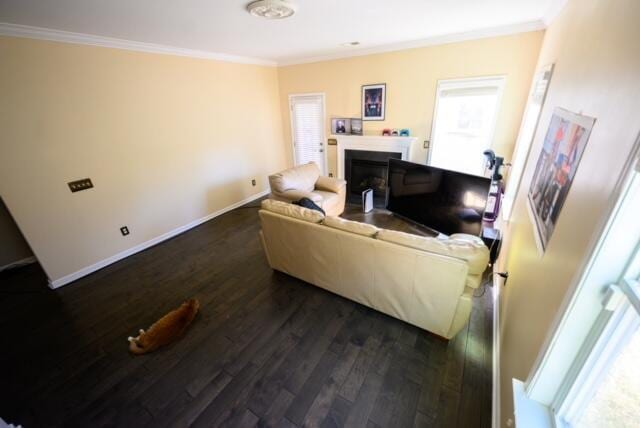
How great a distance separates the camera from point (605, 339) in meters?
0.75

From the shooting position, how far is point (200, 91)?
12.3ft

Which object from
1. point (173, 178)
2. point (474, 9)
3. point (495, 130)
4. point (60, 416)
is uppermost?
point (474, 9)

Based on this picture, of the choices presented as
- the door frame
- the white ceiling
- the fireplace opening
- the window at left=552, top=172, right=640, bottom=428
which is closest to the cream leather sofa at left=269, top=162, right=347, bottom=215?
the fireplace opening

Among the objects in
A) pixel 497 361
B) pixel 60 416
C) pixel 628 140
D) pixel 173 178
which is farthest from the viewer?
pixel 173 178

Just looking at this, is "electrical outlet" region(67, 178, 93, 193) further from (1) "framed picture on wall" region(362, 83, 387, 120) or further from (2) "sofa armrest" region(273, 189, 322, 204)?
(1) "framed picture on wall" region(362, 83, 387, 120)

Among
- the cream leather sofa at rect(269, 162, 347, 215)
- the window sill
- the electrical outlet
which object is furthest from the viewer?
the cream leather sofa at rect(269, 162, 347, 215)

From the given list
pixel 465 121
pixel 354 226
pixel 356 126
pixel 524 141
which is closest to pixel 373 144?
pixel 356 126

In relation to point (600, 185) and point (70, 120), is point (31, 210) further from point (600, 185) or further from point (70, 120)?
point (600, 185)

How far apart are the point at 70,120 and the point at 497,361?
4.51 metres

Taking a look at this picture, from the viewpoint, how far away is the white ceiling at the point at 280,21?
197 centimetres

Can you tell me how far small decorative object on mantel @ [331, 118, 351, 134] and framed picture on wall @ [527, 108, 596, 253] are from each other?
3.32m

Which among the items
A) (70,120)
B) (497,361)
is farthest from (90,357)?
(497,361)

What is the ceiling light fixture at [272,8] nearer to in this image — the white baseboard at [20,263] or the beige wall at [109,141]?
the beige wall at [109,141]

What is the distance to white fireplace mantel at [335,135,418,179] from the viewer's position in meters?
4.02
